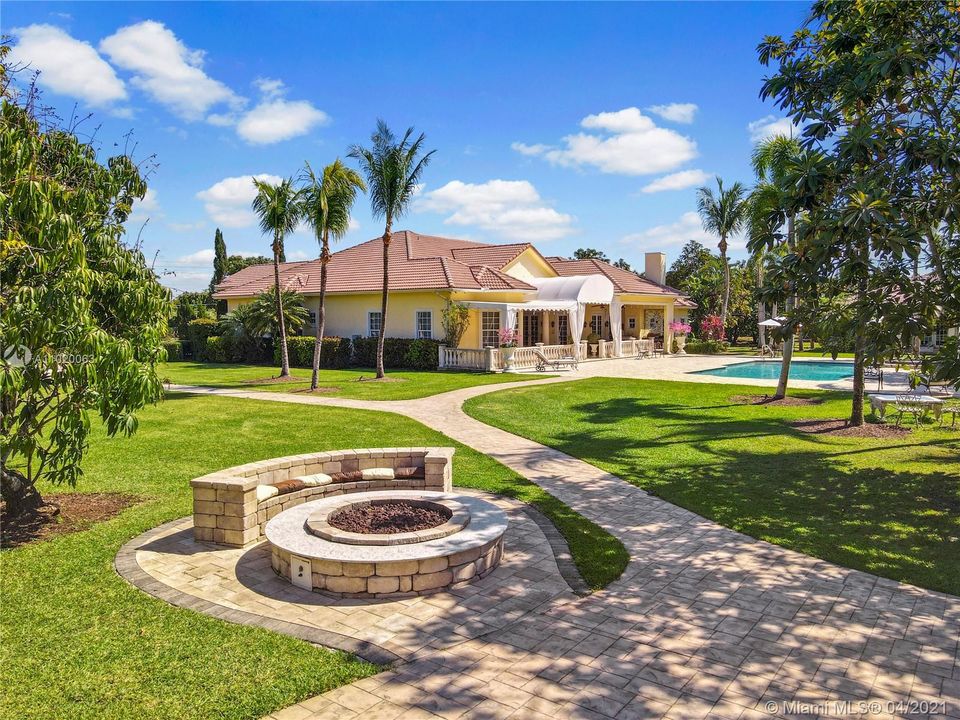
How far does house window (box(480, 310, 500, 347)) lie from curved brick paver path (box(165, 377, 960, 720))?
90.2 ft

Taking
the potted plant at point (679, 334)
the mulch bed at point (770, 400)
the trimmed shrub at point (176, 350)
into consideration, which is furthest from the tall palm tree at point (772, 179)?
the trimmed shrub at point (176, 350)

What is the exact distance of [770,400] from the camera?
23.9 metres

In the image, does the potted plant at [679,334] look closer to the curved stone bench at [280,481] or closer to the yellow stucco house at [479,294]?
the yellow stucco house at [479,294]

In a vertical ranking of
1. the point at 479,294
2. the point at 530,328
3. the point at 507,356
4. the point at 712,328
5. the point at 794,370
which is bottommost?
the point at 794,370

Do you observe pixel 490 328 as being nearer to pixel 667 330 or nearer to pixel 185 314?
pixel 667 330

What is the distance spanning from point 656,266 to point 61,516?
157 feet

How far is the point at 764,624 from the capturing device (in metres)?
6.84

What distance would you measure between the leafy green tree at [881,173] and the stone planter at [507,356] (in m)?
22.9

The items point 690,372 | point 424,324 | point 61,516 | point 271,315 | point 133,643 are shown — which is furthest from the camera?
point 271,315

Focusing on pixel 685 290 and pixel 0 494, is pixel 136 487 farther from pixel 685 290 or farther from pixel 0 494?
pixel 685 290

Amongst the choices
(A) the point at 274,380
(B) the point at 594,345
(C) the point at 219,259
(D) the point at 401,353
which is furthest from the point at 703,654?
(C) the point at 219,259

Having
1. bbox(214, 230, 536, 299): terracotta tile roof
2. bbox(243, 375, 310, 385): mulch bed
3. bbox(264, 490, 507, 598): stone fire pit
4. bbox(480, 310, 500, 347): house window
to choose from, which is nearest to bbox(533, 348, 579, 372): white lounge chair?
bbox(480, 310, 500, 347): house window

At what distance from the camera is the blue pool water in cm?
3438

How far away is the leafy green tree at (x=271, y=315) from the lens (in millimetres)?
37781
